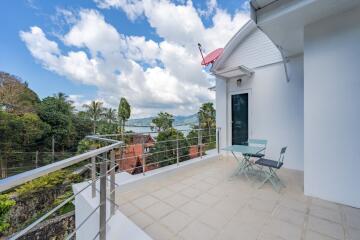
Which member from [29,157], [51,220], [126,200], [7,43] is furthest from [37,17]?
[126,200]

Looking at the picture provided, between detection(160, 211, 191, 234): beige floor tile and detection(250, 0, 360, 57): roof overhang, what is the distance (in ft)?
10.3

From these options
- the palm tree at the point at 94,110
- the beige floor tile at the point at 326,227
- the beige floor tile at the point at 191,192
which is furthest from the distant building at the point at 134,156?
the palm tree at the point at 94,110

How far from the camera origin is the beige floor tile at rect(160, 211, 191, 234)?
1.90 m

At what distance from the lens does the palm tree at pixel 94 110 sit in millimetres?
21141

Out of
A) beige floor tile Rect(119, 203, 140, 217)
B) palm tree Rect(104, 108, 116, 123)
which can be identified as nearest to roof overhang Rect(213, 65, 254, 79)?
beige floor tile Rect(119, 203, 140, 217)

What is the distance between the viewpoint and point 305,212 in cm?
222

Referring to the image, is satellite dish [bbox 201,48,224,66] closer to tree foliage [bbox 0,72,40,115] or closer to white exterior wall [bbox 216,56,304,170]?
white exterior wall [bbox 216,56,304,170]

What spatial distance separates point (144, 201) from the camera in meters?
2.51

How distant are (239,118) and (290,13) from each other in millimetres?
3166

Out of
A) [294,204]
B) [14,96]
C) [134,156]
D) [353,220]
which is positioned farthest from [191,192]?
[14,96]

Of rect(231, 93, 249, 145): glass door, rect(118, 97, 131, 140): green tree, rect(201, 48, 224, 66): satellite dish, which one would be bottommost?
rect(231, 93, 249, 145): glass door

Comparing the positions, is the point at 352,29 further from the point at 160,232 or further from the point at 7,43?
the point at 7,43

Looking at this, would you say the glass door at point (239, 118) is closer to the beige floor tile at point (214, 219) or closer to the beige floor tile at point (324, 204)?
the beige floor tile at point (324, 204)

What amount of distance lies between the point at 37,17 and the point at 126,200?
15.4 metres
